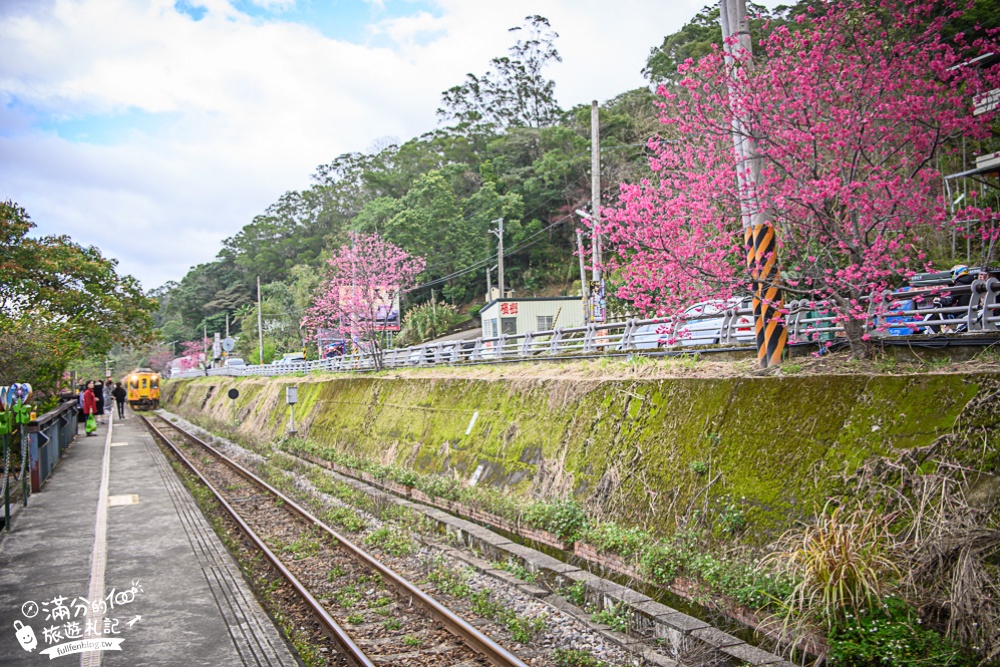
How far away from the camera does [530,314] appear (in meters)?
33.3

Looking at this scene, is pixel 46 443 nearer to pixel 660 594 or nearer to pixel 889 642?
pixel 660 594

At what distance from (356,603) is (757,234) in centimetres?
660

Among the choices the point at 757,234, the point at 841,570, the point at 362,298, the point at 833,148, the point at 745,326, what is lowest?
the point at 841,570

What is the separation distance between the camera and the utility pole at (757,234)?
8250 millimetres

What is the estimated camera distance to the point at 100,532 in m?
10.3

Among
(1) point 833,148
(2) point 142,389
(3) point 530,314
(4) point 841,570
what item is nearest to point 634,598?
(4) point 841,570

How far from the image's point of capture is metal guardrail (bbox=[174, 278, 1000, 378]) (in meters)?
→ 7.02

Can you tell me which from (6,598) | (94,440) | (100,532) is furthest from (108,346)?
(6,598)

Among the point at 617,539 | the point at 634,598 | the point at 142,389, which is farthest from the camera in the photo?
the point at 142,389

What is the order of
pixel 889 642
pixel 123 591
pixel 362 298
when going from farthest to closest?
pixel 362 298 < pixel 123 591 < pixel 889 642

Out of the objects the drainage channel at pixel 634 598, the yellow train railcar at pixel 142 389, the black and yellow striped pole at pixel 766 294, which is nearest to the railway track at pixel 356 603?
the drainage channel at pixel 634 598

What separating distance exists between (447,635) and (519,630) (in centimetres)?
70

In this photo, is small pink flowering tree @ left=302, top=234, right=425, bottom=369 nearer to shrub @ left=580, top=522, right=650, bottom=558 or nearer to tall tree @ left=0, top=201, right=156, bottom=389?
tall tree @ left=0, top=201, right=156, bottom=389

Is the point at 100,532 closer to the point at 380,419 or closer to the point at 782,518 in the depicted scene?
the point at 380,419
